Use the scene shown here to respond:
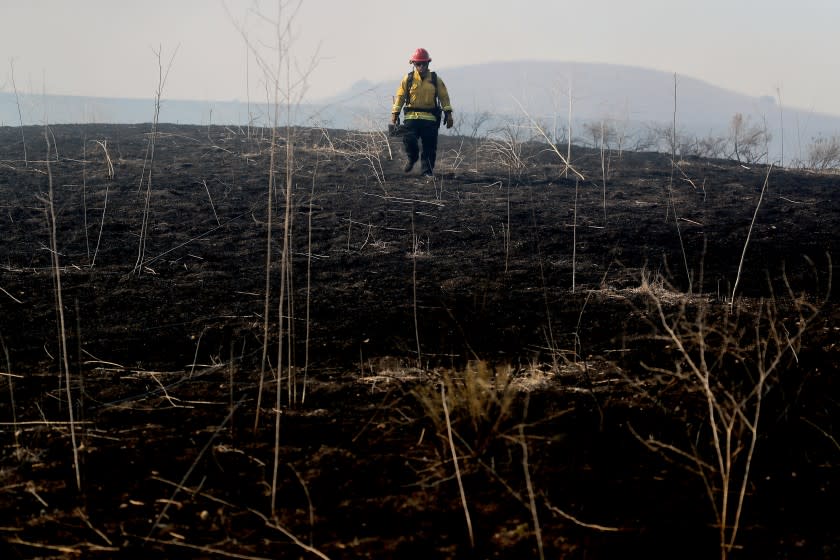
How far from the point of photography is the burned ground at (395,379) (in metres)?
2.00

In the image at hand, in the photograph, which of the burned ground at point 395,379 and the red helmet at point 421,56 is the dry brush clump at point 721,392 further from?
the red helmet at point 421,56

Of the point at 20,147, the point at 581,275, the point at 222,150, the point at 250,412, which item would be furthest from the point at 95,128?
the point at 250,412

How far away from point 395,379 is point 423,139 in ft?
19.1

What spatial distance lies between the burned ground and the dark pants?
49.6 inches

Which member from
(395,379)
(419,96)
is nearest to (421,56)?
(419,96)

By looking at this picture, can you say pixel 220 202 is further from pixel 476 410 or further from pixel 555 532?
pixel 555 532

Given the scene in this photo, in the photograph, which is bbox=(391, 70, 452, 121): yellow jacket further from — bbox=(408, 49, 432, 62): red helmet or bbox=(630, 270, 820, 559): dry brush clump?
bbox=(630, 270, 820, 559): dry brush clump

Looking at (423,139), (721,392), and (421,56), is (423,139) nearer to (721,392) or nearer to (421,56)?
(421,56)

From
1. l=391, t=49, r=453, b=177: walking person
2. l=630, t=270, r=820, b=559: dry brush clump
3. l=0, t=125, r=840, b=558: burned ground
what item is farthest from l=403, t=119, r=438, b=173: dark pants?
l=630, t=270, r=820, b=559: dry brush clump

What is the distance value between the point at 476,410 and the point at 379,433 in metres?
0.42

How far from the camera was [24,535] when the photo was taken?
1946 mm

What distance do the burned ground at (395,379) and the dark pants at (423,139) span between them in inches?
49.6

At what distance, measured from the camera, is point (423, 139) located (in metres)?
8.51

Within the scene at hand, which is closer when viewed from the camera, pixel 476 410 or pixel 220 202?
pixel 476 410
